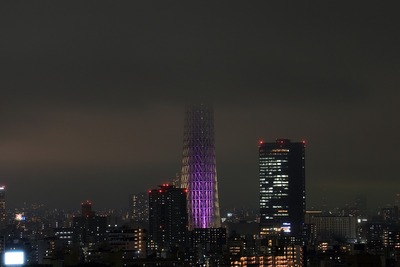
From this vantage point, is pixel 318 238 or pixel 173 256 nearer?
pixel 173 256

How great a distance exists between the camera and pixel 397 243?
283 feet

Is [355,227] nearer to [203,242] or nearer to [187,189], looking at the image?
[187,189]

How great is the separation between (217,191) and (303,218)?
66.5ft

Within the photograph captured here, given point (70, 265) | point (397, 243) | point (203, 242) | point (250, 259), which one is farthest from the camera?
point (203, 242)

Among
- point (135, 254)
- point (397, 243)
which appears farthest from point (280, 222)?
point (135, 254)

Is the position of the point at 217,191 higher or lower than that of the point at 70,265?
higher

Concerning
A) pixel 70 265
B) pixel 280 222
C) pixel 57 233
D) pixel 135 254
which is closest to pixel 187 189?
pixel 57 233

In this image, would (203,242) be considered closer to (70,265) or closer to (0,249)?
(0,249)

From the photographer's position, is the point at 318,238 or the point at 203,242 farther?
the point at 318,238

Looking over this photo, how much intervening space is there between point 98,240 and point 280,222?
97.3 feet

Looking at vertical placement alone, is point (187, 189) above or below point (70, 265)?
above

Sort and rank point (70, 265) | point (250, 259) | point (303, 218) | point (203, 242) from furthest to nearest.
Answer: point (303, 218) → point (203, 242) → point (250, 259) → point (70, 265)

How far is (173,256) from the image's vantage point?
73688mm

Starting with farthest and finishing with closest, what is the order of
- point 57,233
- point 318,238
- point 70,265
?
point 318,238 < point 57,233 < point 70,265
